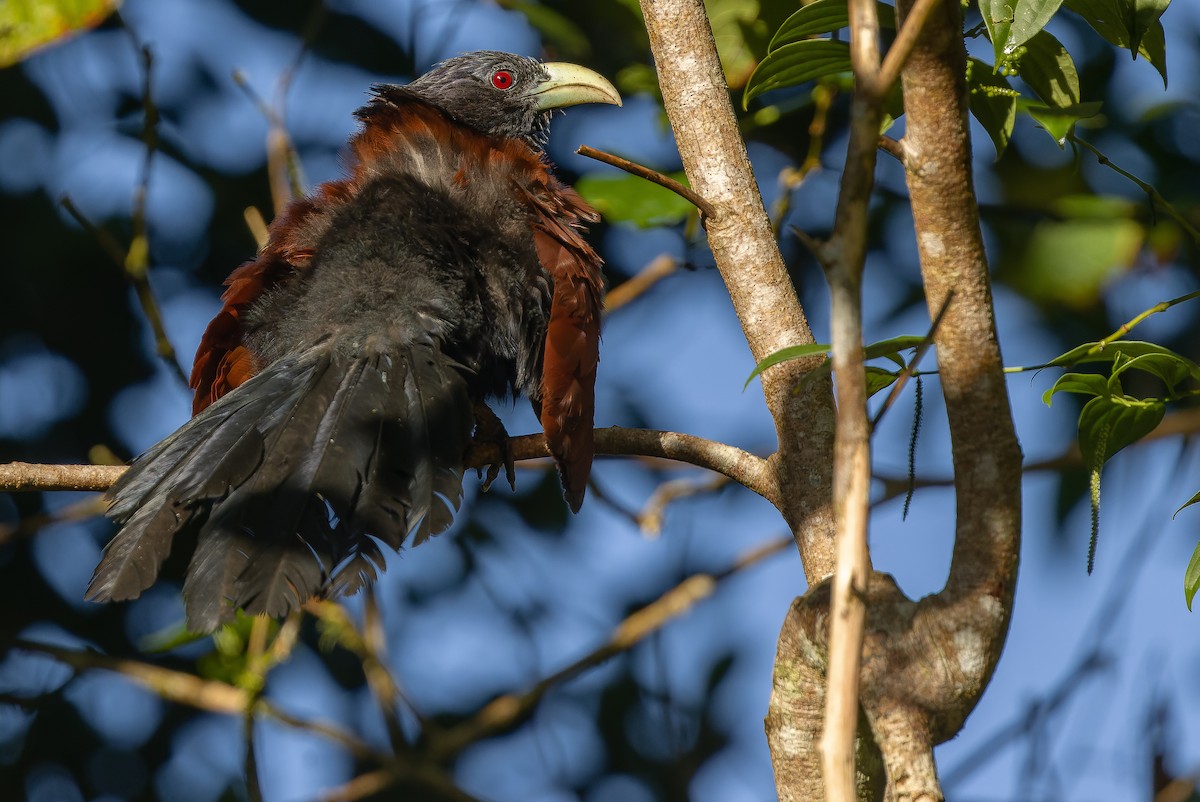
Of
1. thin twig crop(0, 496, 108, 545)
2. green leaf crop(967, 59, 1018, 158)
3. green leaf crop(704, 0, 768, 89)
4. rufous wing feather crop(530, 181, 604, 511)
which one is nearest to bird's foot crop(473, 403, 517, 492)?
rufous wing feather crop(530, 181, 604, 511)

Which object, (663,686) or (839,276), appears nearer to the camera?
(839,276)

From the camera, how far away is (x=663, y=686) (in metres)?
3.93

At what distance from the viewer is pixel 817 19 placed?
177 centimetres

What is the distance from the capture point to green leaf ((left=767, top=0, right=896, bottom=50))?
174 cm

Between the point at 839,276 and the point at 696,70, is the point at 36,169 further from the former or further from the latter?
the point at 839,276

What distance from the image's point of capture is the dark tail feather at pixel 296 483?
1.80 m

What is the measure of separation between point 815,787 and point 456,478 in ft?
2.83

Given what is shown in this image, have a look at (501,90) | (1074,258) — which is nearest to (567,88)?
(501,90)

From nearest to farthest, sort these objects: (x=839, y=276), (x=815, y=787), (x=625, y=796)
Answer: (x=839, y=276)
(x=815, y=787)
(x=625, y=796)

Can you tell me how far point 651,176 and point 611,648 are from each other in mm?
2358

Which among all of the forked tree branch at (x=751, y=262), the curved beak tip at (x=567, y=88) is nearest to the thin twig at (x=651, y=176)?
the forked tree branch at (x=751, y=262)

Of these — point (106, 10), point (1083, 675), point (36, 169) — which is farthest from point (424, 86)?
point (1083, 675)

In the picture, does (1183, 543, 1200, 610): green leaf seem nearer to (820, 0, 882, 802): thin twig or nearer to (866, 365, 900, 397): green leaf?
(866, 365, 900, 397): green leaf

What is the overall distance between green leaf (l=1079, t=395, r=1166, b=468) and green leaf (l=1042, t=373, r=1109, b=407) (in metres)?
0.02
